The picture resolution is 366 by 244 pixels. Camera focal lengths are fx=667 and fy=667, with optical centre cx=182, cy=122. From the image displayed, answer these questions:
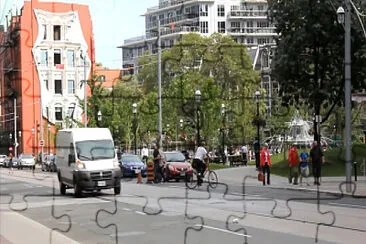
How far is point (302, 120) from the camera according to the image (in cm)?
5444

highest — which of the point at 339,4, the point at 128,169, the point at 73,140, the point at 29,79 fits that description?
the point at 339,4

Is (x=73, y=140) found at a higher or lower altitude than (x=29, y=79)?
lower

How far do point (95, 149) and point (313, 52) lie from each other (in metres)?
15.3

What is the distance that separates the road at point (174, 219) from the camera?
34.3 ft

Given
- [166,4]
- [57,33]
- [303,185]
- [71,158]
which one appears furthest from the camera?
[303,185]

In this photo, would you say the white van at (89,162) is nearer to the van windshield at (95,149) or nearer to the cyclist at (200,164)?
the van windshield at (95,149)

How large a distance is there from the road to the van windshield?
122 centimetres

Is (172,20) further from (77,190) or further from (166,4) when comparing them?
(77,190)

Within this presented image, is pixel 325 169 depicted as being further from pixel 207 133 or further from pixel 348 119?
pixel 207 133

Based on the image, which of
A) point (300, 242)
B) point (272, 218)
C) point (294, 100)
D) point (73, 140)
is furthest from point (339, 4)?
point (300, 242)

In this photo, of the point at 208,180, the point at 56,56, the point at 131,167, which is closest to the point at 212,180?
the point at 208,180

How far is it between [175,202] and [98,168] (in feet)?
12.1

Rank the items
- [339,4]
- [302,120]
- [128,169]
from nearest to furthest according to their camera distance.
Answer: [339,4]
[128,169]
[302,120]

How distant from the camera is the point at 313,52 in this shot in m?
32.2
